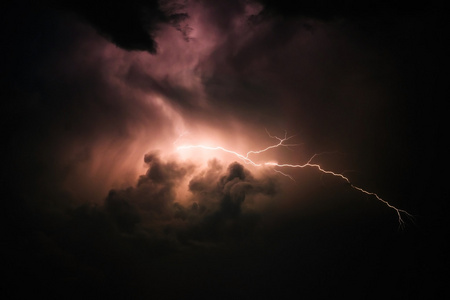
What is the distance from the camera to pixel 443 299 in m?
20.4

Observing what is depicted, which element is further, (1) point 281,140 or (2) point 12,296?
(2) point 12,296

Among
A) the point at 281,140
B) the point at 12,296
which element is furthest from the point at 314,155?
the point at 12,296

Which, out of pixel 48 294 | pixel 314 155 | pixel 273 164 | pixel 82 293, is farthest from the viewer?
pixel 82 293

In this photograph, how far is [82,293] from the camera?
1083 inches

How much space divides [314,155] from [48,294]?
29.0 meters

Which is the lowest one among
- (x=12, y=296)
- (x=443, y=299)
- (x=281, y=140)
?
(x=12, y=296)

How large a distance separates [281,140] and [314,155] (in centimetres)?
211

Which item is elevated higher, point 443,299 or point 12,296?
point 443,299

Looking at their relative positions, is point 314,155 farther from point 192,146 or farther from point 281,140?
point 192,146

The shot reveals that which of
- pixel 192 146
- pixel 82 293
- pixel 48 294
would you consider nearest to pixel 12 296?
pixel 48 294

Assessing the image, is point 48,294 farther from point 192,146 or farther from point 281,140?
point 281,140

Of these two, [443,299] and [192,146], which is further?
[443,299]

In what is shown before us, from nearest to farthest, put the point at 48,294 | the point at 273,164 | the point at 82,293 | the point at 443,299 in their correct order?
the point at 273,164, the point at 443,299, the point at 48,294, the point at 82,293

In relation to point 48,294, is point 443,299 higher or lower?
higher
